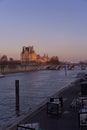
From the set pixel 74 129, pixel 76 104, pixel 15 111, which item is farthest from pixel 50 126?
pixel 15 111

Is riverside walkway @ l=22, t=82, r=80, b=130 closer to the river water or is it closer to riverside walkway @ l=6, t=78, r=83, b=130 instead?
riverside walkway @ l=6, t=78, r=83, b=130

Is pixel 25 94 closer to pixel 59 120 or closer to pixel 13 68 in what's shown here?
pixel 59 120

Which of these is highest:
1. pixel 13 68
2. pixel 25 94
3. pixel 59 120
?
pixel 13 68

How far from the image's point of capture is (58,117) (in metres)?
17.6

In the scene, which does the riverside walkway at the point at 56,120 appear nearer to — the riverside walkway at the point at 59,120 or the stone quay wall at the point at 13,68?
the riverside walkway at the point at 59,120

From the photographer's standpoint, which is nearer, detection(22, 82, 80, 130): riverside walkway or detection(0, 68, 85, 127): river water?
detection(22, 82, 80, 130): riverside walkway

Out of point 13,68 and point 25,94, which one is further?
point 13,68

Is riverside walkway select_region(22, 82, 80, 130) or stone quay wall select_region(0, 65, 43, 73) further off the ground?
stone quay wall select_region(0, 65, 43, 73)

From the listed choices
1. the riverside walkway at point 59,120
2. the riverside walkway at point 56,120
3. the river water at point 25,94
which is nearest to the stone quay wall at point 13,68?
the river water at point 25,94

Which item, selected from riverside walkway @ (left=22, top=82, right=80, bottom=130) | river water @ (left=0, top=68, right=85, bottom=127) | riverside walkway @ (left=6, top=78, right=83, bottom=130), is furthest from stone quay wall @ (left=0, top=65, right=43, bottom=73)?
riverside walkway @ (left=22, top=82, right=80, bottom=130)

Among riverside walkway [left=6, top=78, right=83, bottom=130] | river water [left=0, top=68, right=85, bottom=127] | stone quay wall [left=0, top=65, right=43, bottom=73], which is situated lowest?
river water [left=0, top=68, right=85, bottom=127]

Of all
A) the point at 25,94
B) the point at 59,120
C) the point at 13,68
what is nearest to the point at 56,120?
the point at 59,120

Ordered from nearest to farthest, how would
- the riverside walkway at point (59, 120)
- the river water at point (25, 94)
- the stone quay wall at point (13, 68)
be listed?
the riverside walkway at point (59, 120)
the river water at point (25, 94)
the stone quay wall at point (13, 68)

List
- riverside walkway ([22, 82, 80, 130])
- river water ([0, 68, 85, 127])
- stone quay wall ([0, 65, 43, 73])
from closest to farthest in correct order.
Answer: riverside walkway ([22, 82, 80, 130]), river water ([0, 68, 85, 127]), stone quay wall ([0, 65, 43, 73])
